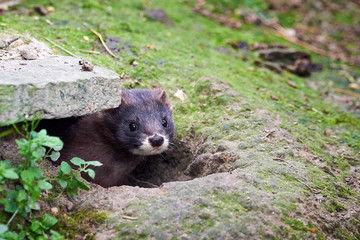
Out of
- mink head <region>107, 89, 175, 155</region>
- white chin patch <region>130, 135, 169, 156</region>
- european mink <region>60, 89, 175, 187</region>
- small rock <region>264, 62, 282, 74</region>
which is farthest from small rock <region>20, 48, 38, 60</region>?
small rock <region>264, 62, 282, 74</region>

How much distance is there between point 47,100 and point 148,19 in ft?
18.3

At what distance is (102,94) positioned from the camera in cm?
420

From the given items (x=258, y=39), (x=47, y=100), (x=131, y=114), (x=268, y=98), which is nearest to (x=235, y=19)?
(x=258, y=39)

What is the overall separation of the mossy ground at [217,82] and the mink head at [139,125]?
753 millimetres

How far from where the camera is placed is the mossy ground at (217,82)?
468cm

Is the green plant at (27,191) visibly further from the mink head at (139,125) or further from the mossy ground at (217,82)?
the mink head at (139,125)

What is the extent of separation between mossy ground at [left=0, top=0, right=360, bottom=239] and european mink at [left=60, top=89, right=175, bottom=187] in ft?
2.61

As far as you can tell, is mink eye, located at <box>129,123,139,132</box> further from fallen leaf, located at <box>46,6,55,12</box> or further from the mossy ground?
fallen leaf, located at <box>46,6,55,12</box>

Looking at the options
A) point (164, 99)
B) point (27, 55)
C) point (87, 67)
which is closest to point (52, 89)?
point (87, 67)

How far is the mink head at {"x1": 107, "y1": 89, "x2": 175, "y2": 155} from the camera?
194 inches

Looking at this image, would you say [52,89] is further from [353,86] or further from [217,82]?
[353,86]

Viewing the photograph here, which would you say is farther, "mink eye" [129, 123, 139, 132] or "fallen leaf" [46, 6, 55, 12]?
"fallen leaf" [46, 6, 55, 12]

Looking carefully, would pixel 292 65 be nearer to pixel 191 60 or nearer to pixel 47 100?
pixel 191 60

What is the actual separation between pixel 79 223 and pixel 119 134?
1.75 metres
